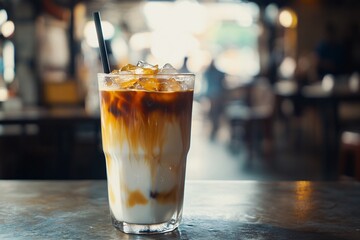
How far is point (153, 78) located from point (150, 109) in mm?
54

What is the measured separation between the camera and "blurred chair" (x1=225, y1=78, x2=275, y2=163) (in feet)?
24.7

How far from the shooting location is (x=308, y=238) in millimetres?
850

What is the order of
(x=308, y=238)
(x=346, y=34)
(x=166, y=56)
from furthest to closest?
(x=166, y=56) → (x=346, y=34) → (x=308, y=238)

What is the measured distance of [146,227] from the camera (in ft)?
2.99

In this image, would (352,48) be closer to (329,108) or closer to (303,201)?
(329,108)

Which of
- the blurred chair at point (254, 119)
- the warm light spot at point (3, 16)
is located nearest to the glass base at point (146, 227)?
the blurred chair at point (254, 119)

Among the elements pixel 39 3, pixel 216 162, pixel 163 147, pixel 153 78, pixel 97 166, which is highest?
pixel 39 3

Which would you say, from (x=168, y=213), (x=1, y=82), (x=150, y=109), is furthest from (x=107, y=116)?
(x=1, y=82)

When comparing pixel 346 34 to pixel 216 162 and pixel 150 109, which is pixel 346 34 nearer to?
Answer: pixel 216 162

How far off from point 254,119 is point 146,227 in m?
6.96

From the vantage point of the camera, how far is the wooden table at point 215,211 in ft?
2.89

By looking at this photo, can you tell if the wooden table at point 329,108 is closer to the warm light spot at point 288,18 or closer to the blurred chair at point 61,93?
the blurred chair at point 61,93

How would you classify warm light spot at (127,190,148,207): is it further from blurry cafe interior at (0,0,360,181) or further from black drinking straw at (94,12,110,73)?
blurry cafe interior at (0,0,360,181)

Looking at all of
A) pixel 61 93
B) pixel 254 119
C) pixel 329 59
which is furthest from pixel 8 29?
pixel 329 59
